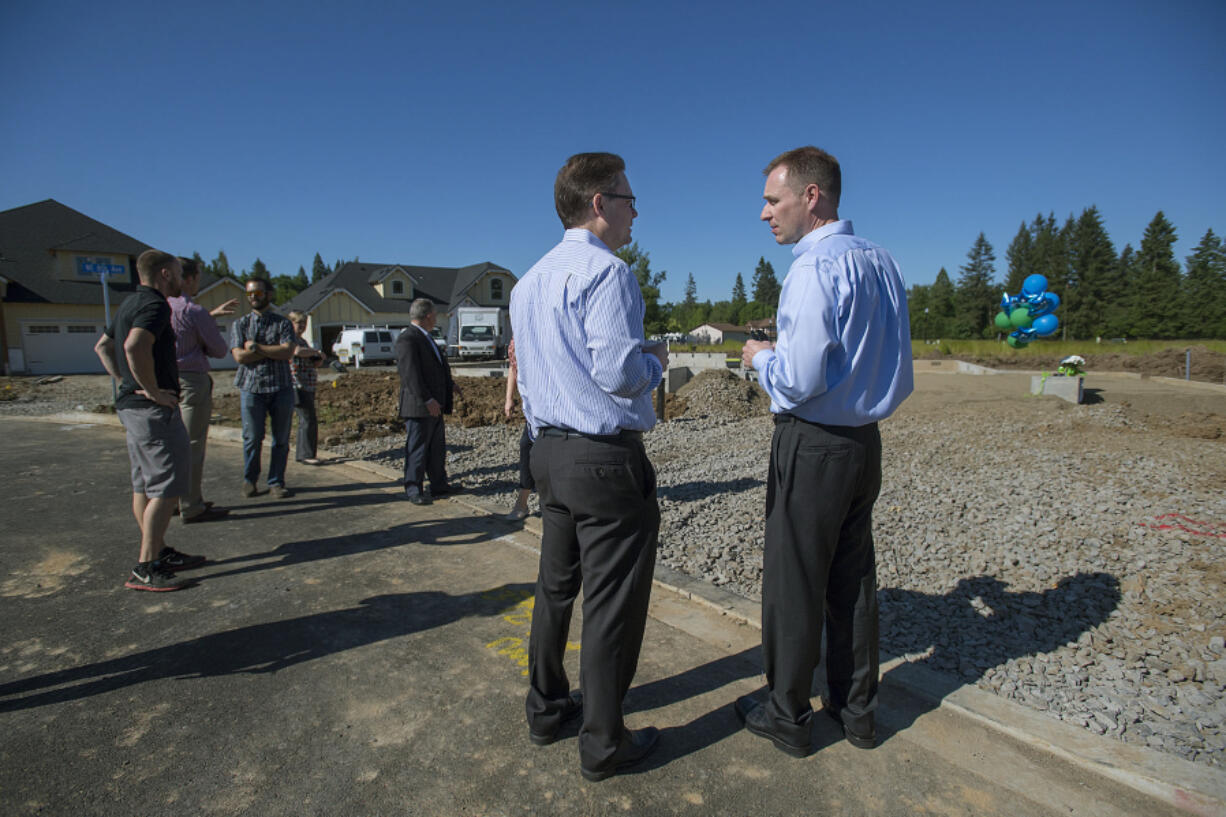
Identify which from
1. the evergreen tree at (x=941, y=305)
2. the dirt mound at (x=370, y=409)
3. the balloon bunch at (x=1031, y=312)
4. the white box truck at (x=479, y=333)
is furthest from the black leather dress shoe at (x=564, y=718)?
the evergreen tree at (x=941, y=305)

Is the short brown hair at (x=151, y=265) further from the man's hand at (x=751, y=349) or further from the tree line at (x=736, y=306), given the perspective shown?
the tree line at (x=736, y=306)

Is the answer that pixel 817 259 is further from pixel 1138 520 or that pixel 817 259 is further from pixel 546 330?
pixel 1138 520

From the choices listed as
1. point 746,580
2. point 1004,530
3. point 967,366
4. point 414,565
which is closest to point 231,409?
point 414,565

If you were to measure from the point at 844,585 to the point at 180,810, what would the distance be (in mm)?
2461

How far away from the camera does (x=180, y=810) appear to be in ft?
6.84

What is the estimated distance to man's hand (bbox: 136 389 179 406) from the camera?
3.86m

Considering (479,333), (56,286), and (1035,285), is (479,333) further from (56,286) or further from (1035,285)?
(1035,285)

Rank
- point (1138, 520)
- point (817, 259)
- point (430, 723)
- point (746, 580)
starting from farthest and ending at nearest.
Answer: point (1138, 520) < point (746, 580) < point (430, 723) < point (817, 259)

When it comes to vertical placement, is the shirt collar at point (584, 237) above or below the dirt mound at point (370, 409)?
above

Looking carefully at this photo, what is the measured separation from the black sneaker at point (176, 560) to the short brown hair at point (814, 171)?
423 cm

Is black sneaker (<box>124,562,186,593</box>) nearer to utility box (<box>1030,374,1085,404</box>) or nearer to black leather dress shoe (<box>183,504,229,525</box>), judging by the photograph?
black leather dress shoe (<box>183,504,229,525</box>)

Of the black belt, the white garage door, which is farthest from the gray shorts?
the white garage door

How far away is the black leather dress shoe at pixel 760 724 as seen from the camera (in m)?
2.37

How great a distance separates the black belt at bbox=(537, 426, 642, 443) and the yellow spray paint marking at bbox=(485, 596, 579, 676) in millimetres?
1032
